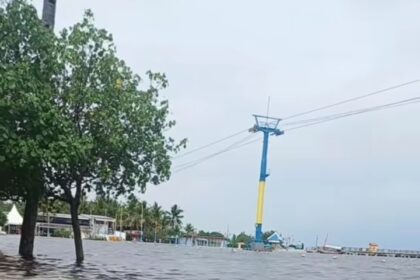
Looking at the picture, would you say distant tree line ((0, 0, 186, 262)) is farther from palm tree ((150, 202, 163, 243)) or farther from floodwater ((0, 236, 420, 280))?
palm tree ((150, 202, 163, 243))

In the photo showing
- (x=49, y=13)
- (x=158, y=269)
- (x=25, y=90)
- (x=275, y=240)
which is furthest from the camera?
(x=275, y=240)

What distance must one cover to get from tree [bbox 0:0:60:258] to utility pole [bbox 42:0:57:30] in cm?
309

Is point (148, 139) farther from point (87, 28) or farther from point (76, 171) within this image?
point (87, 28)

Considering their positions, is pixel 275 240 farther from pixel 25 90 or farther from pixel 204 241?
pixel 25 90

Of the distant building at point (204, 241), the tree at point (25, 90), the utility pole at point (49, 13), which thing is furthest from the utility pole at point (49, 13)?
the distant building at point (204, 241)

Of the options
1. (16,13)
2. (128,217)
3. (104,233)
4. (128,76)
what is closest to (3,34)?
(16,13)

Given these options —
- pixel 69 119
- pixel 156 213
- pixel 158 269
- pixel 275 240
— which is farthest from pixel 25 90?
pixel 156 213

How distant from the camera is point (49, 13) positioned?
85.5 feet

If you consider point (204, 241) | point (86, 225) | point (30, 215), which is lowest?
point (204, 241)

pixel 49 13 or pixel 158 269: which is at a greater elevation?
pixel 49 13

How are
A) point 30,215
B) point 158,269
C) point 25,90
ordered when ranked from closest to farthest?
point 25,90
point 30,215
point 158,269

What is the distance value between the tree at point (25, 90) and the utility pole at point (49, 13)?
3086mm

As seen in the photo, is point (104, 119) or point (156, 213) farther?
point (156, 213)

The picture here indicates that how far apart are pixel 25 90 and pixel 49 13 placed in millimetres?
6861
